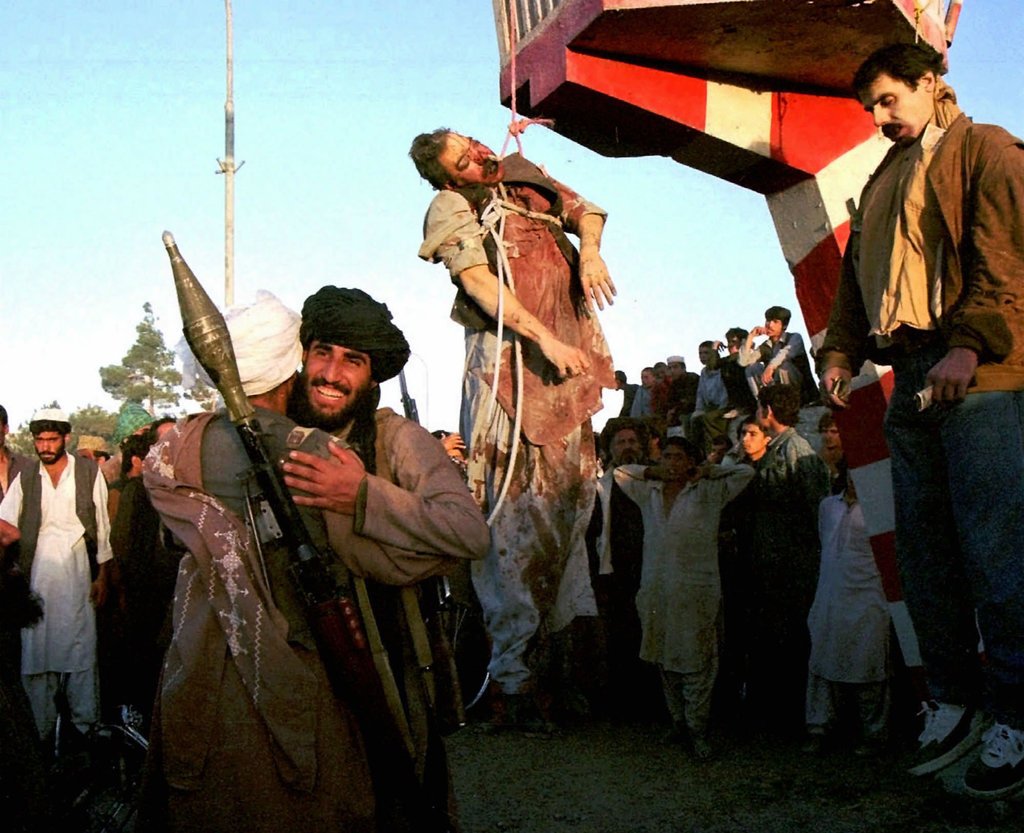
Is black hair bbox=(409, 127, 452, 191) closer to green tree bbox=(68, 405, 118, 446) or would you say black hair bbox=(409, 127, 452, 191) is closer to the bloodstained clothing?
the bloodstained clothing

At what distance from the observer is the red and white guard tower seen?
374 cm

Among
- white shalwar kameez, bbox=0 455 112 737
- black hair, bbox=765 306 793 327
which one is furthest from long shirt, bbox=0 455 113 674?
black hair, bbox=765 306 793 327

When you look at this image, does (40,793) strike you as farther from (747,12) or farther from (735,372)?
(735,372)

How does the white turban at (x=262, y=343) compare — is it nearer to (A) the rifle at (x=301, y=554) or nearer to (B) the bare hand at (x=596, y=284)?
(A) the rifle at (x=301, y=554)

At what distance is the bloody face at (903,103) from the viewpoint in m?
3.33

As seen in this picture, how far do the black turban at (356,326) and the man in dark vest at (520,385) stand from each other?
2.00 m

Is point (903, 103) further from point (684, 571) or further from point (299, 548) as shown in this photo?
point (684, 571)

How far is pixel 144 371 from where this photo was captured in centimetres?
6531

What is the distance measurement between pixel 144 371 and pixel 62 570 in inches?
2433

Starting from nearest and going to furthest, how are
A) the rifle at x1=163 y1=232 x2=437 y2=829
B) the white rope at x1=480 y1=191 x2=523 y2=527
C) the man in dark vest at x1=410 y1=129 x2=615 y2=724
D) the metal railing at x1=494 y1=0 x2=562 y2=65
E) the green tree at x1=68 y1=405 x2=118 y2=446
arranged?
the rifle at x1=163 y1=232 x2=437 y2=829, the metal railing at x1=494 y1=0 x2=562 y2=65, the white rope at x1=480 y1=191 x2=523 y2=527, the man in dark vest at x1=410 y1=129 x2=615 y2=724, the green tree at x1=68 y1=405 x2=118 y2=446

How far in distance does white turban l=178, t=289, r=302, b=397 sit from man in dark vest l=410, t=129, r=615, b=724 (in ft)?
6.99

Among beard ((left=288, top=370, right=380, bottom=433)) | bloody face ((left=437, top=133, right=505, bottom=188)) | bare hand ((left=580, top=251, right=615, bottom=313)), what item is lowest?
beard ((left=288, top=370, right=380, bottom=433))

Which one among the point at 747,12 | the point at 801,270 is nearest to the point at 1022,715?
the point at 801,270

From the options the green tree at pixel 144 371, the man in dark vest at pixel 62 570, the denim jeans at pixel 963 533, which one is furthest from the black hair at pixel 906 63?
the green tree at pixel 144 371
